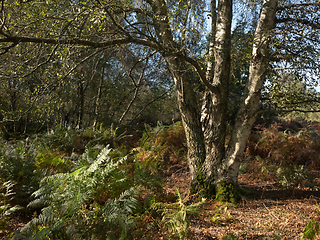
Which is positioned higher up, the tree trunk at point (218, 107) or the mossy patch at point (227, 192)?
the tree trunk at point (218, 107)

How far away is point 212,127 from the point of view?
4082 mm

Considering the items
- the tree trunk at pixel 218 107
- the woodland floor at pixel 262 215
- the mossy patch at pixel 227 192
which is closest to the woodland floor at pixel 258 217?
the woodland floor at pixel 262 215

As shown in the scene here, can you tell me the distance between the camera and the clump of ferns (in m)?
2.43

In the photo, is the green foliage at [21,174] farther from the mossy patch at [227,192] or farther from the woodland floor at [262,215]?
the mossy patch at [227,192]

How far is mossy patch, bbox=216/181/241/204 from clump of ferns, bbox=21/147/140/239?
146 cm

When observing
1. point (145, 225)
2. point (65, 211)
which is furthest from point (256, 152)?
point (65, 211)

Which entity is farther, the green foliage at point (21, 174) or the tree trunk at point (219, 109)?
the tree trunk at point (219, 109)

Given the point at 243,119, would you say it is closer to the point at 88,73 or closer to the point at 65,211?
the point at 65,211

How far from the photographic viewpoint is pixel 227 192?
3.87 m

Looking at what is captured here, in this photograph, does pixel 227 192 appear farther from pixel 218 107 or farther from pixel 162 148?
pixel 162 148

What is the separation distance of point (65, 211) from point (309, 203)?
3.76 metres

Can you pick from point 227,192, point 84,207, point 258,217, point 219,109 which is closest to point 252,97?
point 219,109

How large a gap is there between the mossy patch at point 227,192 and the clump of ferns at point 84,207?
146 cm

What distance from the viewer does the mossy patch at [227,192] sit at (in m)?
3.82
